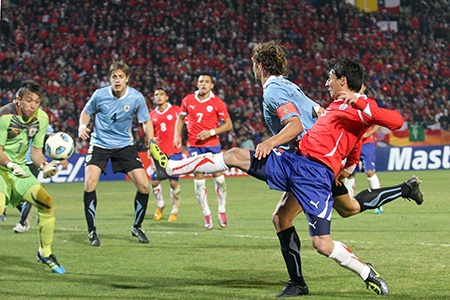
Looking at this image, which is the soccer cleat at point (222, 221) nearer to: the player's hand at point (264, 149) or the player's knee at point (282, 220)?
the player's knee at point (282, 220)

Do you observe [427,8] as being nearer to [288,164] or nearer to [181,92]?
[181,92]

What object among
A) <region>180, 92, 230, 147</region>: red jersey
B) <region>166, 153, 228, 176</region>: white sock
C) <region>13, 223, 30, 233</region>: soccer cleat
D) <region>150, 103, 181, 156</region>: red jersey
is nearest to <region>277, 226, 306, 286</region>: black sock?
<region>166, 153, 228, 176</region>: white sock

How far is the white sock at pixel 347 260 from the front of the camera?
6984 millimetres

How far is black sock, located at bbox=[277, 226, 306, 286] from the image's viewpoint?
7.46 m

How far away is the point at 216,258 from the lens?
1004 centimetres

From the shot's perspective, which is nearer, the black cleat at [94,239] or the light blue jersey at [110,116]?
the black cleat at [94,239]

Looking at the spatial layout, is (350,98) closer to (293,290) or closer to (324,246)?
(324,246)

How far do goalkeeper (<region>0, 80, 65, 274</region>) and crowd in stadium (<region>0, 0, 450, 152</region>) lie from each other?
1936 centimetres

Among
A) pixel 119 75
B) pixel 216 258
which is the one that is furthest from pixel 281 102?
pixel 119 75

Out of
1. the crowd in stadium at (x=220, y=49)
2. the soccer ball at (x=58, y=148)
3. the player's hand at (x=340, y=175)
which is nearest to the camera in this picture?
the player's hand at (x=340, y=175)

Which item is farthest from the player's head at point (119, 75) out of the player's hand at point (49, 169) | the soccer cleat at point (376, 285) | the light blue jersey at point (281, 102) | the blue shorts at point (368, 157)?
the blue shorts at point (368, 157)

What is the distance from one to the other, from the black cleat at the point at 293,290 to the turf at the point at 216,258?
98mm

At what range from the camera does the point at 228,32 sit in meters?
38.9

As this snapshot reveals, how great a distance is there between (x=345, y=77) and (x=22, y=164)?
13.9 ft
